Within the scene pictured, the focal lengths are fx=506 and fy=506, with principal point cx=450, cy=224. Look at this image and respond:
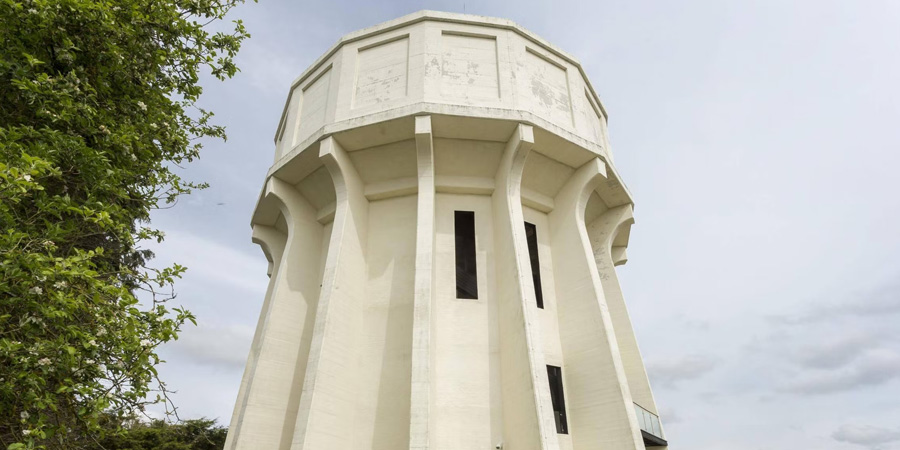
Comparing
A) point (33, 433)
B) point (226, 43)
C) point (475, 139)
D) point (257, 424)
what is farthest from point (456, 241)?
→ point (33, 433)

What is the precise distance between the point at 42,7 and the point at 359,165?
31.4 ft

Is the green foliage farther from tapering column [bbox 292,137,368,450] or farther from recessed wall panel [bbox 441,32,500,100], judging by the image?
recessed wall panel [bbox 441,32,500,100]

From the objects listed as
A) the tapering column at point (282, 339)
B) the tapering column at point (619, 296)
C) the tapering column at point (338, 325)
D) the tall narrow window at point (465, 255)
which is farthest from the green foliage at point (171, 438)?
the tapering column at point (619, 296)

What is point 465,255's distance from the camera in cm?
1471

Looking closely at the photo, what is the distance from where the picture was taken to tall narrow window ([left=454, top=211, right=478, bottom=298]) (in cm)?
1384

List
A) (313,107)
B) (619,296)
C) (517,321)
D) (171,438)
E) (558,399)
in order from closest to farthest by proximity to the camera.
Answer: (517,321), (558,399), (313,107), (619,296), (171,438)

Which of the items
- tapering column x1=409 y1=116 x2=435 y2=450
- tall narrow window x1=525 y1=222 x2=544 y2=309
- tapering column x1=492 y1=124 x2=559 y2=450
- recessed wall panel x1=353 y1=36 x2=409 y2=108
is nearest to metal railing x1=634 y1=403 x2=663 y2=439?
tall narrow window x1=525 y1=222 x2=544 y2=309

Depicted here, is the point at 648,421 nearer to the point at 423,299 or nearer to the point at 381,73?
the point at 423,299

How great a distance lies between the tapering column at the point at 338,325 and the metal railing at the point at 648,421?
25.1 ft

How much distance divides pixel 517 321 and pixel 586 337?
7.56ft

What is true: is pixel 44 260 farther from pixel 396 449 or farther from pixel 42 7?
pixel 396 449

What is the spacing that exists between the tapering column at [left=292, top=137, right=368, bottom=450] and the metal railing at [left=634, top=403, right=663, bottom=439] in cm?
767

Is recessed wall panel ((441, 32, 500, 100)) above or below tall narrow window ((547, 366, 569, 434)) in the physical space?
above

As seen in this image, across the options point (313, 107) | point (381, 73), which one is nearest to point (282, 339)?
point (313, 107)
